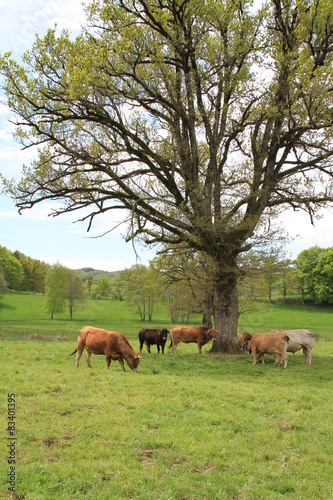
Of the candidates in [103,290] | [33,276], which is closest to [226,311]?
[103,290]

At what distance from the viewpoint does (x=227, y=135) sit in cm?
1823

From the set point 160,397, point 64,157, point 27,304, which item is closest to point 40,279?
point 27,304

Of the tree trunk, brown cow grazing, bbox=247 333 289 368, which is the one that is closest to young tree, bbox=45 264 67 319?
the tree trunk

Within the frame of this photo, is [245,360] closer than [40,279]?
Yes

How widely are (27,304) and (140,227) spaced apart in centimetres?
7700

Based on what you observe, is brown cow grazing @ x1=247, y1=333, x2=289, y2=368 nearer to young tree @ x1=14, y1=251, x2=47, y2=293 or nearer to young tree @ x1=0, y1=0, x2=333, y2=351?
young tree @ x1=0, y1=0, x2=333, y2=351

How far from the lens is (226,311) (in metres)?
17.4

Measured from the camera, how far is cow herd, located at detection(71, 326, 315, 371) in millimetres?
12734

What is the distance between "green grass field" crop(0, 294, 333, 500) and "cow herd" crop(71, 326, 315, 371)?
85cm

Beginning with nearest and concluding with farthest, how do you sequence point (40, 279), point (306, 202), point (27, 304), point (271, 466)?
1. point (271, 466)
2. point (306, 202)
3. point (27, 304)
4. point (40, 279)

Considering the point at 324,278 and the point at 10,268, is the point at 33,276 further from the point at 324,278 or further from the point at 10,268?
the point at 324,278

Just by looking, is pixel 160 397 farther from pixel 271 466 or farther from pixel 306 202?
pixel 306 202

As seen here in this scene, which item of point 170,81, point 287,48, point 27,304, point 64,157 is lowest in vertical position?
point 27,304

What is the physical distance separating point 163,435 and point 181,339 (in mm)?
13180
